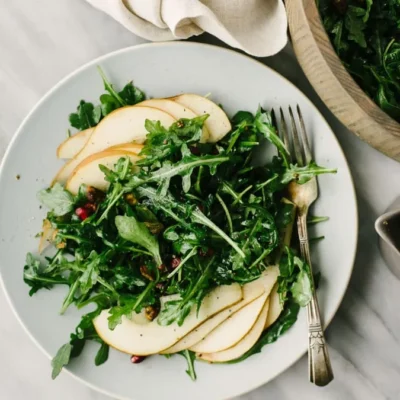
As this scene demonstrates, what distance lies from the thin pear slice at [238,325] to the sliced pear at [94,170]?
417 millimetres

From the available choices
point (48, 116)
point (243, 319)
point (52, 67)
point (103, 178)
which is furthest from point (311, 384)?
point (52, 67)

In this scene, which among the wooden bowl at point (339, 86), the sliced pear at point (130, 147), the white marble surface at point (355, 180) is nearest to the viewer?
the wooden bowl at point (339, 86)

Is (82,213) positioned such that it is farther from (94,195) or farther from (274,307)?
(274,307)

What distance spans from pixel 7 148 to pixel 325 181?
79 centimetres

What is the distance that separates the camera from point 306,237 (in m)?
1.46

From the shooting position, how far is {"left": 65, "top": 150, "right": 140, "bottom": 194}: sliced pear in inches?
56.3

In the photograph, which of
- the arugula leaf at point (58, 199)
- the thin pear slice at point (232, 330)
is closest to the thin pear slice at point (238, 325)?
the thin pear slice at point (232, 330)

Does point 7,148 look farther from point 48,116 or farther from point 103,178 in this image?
point 103,178

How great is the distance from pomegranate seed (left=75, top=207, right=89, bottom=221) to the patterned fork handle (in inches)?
19.7

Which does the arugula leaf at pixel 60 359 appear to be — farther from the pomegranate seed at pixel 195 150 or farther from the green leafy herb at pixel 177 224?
the pomegranate seed at pixel 195 150

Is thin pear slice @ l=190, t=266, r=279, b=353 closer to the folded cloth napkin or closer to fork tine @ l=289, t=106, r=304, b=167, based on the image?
fork tine @ l=289, t=106, r=304, b=167

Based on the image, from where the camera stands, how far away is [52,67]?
160 centimetres

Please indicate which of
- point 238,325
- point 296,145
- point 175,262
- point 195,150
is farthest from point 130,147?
point 238,325

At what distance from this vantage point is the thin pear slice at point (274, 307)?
1470 millimetres
